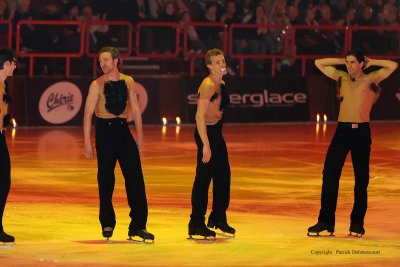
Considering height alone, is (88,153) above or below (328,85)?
above

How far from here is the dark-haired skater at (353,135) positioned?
13289mm

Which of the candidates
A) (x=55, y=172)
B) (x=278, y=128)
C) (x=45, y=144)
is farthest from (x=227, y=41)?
(x=55, y=172)

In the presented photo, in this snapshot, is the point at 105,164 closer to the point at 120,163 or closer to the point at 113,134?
the point at 120,163

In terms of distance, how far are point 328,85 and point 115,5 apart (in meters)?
Answer: 6.21

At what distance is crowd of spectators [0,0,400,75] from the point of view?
2956cm

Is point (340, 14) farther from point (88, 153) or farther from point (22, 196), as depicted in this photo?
point (88, 153)

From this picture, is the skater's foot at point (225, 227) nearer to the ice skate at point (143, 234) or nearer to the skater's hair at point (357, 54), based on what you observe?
the ice skate at point (143, 234)

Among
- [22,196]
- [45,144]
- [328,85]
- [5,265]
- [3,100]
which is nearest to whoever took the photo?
[5,265]

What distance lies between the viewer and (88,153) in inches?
500

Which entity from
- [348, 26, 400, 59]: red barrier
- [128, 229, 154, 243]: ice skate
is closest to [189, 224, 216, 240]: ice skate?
[128, 229, 154, 243]: ice skate

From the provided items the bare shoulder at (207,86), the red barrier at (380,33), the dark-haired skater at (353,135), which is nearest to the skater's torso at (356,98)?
the dark-haired skater at (353,135)

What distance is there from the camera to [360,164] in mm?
13359

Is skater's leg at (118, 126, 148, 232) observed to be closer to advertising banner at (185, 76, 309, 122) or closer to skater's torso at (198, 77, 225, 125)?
skater's torso at (198, 77, 225, 125)

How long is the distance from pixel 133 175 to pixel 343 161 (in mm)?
2344
